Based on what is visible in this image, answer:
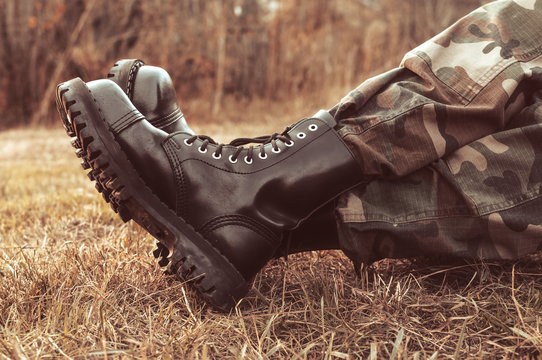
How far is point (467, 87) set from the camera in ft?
3.10

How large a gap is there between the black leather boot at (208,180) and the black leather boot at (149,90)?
0.10 meters

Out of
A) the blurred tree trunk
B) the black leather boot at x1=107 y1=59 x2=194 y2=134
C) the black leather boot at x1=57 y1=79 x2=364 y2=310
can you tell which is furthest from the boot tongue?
the blurred tree trunk

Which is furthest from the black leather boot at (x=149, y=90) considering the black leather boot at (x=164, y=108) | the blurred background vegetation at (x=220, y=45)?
the blurred background vegetation at (x=220, y=45)

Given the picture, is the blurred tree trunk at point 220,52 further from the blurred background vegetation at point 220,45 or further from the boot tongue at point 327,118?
the boot tongue at point 327,118

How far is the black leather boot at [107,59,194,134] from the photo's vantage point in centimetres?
106

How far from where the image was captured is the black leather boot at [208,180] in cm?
90

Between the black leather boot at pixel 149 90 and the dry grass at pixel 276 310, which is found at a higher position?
the black leather boot at pixel 149 90

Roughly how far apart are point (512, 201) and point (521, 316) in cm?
22

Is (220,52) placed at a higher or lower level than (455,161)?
lower

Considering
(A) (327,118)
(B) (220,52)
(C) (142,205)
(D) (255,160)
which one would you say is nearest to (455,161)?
(A) (327,118)

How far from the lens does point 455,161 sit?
37.4 inches

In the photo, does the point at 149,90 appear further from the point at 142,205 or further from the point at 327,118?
the point at 327,118

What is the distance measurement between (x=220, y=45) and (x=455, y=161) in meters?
6.64

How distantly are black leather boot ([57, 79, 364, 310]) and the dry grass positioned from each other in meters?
0.10
